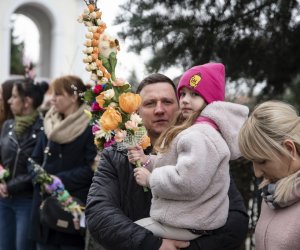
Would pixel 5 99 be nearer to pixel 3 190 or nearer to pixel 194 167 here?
pixel 3 190

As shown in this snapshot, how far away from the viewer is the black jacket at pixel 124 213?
2.48 metres

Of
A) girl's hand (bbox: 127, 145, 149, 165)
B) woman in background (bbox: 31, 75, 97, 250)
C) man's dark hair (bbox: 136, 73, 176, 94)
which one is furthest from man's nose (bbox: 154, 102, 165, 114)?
woman in background (bbox: 31, 75, 97, 250)

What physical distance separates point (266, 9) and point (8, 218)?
274cm

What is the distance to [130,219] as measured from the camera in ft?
8.74

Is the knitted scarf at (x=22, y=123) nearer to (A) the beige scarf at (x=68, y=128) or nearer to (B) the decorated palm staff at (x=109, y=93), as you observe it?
(A) the beige scarf at (x=68, y=128)

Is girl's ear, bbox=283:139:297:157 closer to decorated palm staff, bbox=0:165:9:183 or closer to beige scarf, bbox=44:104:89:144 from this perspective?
beige scarf, bbox=44:104:89:144

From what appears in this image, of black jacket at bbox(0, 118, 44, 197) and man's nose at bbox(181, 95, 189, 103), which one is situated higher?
man's nose at bbox(181, 95, 189, 103)

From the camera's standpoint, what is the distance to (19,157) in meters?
5.09

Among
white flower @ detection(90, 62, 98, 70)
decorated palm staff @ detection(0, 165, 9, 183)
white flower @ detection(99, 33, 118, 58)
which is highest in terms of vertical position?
white flower @ detection(99, 33, 118, 58)

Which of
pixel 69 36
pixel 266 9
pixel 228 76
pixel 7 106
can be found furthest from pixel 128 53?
pixel 69 36

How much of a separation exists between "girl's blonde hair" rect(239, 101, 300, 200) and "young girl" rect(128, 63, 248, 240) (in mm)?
167

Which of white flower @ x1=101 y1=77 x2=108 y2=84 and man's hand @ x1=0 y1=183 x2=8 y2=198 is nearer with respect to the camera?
white flower @ x1=101 y1=77 x2=108 y2=84

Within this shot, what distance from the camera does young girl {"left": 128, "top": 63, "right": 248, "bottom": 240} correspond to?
241 centimetres

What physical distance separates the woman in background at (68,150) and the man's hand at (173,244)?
85.6 inches
